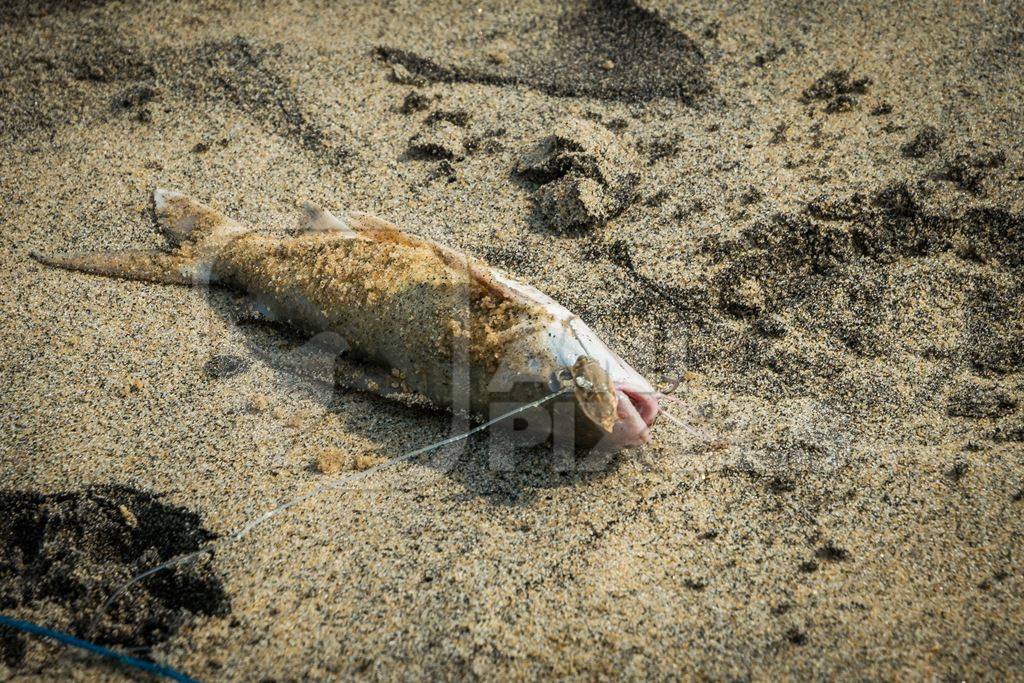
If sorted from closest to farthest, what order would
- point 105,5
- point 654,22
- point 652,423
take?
point 652,423
point 654,22
point 105,5

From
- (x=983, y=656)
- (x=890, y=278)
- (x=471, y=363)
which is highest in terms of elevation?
(x=890, y=278)

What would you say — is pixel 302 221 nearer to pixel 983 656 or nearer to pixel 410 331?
pixel 410 331

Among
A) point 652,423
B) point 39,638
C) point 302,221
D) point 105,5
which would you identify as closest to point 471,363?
point 652,423

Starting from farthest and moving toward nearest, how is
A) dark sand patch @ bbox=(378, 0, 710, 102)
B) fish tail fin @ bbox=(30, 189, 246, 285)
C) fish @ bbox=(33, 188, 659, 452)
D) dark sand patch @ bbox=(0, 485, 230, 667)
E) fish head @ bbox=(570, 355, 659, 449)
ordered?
dark sand patch @ bbox=(378, 0, 710, 102)
fish tail fin @ bbox=(30, 189, 246, 285)
fish @ bbox=(33, 188, 659, 452)
fish head @ bbox=(570, 355, 659, 449)
dark sand patch @ bbox=(0, 485, 230, 667)

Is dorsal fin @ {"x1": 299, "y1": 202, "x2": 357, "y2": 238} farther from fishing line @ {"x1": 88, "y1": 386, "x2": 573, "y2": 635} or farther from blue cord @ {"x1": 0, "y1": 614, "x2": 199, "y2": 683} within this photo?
blue cord @ {"x1": 0, "y1": 614, "x2": 199, "y2": 683}

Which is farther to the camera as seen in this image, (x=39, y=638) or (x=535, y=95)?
(x=535, y=95)

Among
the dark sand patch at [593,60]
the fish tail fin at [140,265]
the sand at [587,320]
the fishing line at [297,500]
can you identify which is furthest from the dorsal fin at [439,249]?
the dark sand patch at [593,60]

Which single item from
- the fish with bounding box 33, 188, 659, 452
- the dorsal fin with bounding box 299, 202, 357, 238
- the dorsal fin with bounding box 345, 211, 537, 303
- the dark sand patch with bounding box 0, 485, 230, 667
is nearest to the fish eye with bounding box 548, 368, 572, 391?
the fish with bounding box 33, 188, 659, 452
